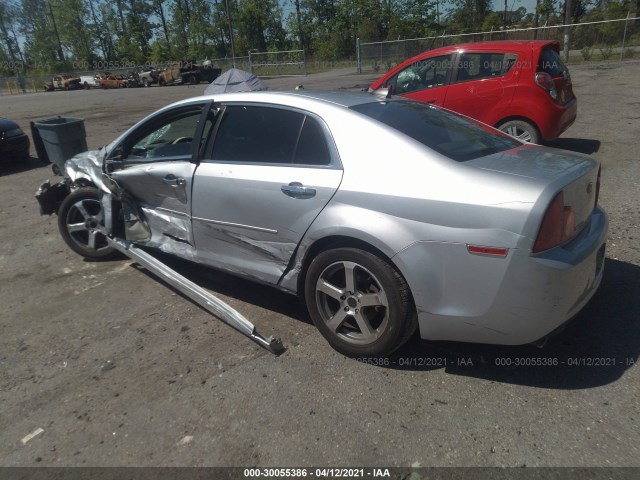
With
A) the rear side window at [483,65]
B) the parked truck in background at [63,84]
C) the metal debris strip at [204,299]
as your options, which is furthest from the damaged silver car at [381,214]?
the parked truck in background at [63,84]

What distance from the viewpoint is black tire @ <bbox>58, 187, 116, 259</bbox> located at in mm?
4781

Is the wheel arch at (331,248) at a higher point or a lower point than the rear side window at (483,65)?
lower

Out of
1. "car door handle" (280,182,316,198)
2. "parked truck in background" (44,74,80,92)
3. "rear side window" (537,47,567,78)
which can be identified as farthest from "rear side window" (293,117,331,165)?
"parked truck in background" (44,74,80,92)

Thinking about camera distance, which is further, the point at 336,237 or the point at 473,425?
the point at 336,237

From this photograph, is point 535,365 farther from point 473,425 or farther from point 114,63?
point 114,63

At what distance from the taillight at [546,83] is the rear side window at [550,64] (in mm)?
92

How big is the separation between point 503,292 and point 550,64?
583cm

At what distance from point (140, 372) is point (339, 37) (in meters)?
57.6

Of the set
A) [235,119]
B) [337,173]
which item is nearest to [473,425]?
[337,173]

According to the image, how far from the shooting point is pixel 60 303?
163 inches

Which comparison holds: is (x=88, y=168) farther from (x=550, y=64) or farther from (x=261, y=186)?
(x=550, y=64)

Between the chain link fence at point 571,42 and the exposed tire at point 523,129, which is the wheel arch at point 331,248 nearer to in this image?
the exposed tire at point 523,129

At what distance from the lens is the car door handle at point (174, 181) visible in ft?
12.5

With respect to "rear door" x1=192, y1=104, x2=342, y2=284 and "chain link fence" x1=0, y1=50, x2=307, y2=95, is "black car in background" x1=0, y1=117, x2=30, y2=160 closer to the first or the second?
"rear door" x1=192, y1=104, x2=342, y2=284
